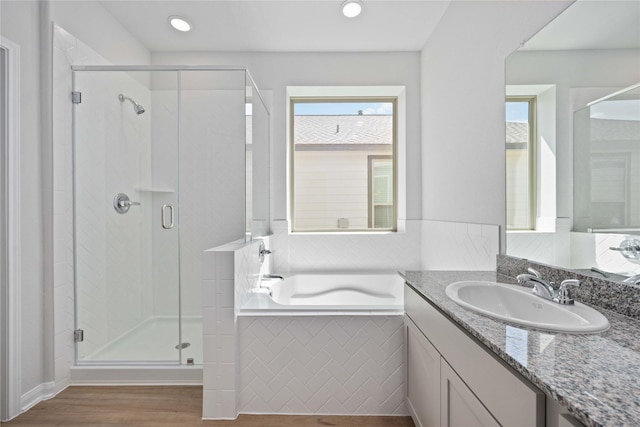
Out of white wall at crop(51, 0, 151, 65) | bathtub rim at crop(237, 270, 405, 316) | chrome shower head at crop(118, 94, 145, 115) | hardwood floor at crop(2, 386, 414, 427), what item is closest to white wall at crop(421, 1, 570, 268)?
bathtub rim at crop(237, 270, 405, 316)

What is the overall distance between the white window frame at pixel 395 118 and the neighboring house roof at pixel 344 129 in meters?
0.10

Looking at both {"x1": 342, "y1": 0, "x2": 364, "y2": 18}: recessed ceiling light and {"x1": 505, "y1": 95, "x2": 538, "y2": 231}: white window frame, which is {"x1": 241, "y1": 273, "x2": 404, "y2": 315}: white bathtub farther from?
{"x1": 342, "y1": 0, "x2": 364, "y2": 18}: recessed ceiling light

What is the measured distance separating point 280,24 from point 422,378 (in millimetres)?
2634

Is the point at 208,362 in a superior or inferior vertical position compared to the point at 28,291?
inferior

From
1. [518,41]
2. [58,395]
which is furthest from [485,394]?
[58,395]

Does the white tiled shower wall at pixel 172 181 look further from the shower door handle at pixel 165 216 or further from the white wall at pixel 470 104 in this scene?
the white wall at pixel 470 104

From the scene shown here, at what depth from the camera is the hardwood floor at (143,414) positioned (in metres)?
1.70

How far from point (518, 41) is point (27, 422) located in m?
3.22

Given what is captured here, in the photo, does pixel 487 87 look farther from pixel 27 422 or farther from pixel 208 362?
pixel 27 422

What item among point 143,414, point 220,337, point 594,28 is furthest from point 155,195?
point 594,28

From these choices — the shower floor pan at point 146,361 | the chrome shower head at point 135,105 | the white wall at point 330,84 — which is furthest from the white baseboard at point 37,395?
the chrome shower head at point 135,105

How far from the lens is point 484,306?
1.35 meters

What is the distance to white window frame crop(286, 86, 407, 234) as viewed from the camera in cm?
302

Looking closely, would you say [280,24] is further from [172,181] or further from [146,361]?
[146,361]
